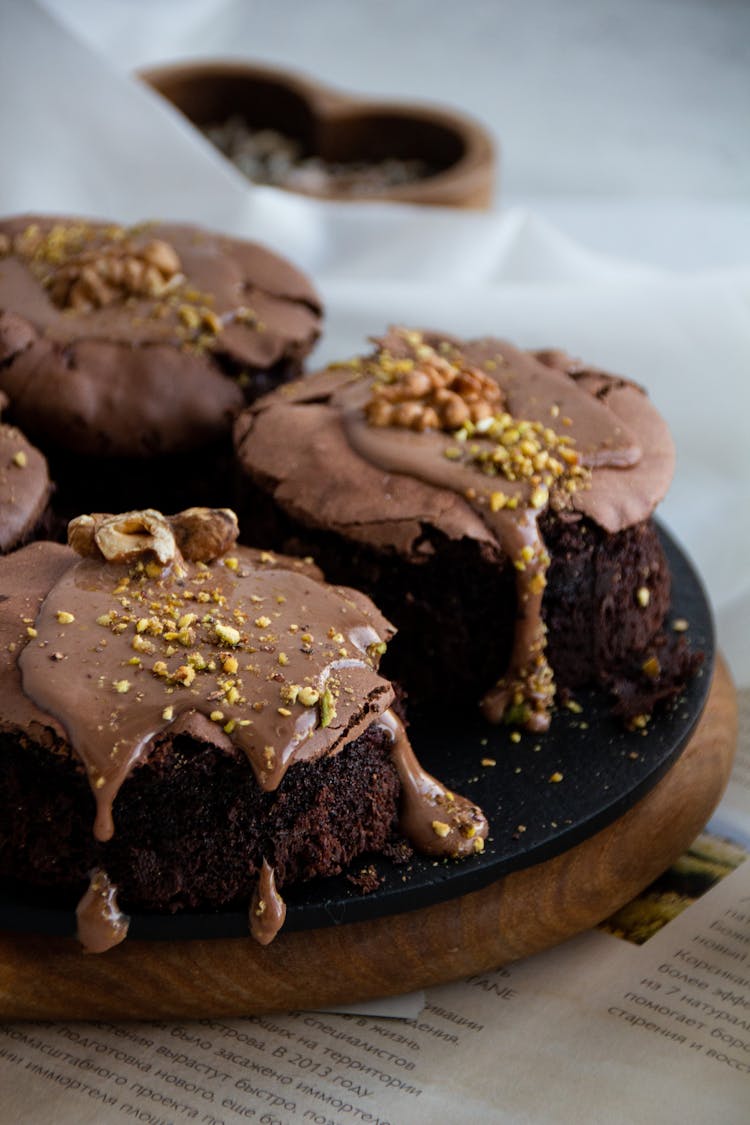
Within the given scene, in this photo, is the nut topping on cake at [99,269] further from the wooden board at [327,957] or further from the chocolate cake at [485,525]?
the wooden board at [327,957]

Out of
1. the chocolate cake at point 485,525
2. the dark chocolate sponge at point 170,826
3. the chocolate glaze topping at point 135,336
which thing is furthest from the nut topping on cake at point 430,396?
the dark chocolate sponge at point 170,826

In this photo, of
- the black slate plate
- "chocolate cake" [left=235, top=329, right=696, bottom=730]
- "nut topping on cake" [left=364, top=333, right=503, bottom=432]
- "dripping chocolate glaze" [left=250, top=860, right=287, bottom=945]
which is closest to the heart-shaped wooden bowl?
"nut topping on cake" [left=364, top=333, right=503, bottom=432]

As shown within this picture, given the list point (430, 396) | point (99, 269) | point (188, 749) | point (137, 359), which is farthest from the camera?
point (99, 269)

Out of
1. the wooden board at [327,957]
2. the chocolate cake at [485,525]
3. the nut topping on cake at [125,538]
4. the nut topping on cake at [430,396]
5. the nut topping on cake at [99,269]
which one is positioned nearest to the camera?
the wooden board at [327,957]

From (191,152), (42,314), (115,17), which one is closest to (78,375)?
(42,314)

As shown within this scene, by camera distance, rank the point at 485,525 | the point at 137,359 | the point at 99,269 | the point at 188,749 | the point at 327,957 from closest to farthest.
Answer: the point at 188,749 < the point at 327,957 < the point at 485,525 < the point at 137,359 < the point at 99,269

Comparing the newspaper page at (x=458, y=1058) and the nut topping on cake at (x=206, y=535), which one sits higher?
the nut topping on cake at (x=206, y=535)

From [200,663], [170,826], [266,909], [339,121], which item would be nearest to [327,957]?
[266,909]

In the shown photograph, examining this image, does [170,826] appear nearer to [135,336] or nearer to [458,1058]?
[458,1058]
